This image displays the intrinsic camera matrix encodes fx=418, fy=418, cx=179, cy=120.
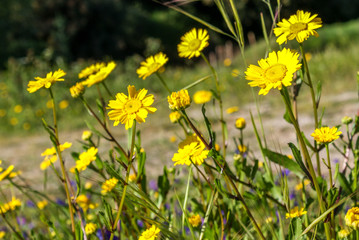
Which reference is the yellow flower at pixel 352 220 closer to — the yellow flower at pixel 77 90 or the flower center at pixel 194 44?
the flower center at pixel 194 44

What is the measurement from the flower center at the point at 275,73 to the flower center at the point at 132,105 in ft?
0.80

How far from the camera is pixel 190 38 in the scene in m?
1.11

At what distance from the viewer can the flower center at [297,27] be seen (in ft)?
2.76

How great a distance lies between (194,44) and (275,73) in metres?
0.39

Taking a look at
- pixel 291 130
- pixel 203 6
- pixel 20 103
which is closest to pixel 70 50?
pixel 20 103

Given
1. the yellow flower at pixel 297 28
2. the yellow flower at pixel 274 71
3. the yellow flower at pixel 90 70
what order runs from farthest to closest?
the yellow flower at pixel 90 70, the yellow flower at pixel 297 28, the yellow flower at pixel 274 71

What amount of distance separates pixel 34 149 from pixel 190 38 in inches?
154

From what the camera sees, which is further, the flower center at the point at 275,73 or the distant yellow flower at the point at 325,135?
the distant yellow flower at the point at 325,135

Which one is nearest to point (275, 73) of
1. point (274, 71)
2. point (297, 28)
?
point (274, 71)

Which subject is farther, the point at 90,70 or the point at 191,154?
the point at 90,70

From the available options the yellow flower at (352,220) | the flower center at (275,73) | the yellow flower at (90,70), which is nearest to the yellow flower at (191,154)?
the flower center at (275,73)

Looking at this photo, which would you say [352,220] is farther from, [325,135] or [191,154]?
[191,154]

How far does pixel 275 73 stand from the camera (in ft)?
2.44

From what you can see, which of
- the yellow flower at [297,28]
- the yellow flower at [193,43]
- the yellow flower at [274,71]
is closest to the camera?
the yellow flower at [274,71]
